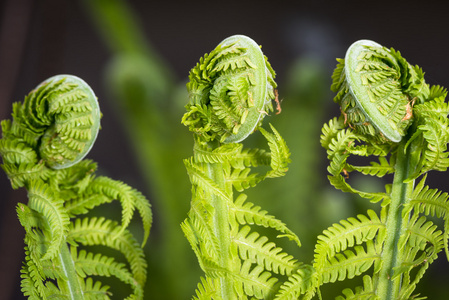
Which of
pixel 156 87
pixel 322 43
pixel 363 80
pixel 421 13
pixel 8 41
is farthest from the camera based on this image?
pixel 322 43

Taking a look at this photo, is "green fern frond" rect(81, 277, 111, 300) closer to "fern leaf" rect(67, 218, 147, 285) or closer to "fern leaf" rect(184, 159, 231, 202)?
"fern leaf" rect(67, 218, 147, 285)

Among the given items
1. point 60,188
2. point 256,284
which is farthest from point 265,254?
point 60,188

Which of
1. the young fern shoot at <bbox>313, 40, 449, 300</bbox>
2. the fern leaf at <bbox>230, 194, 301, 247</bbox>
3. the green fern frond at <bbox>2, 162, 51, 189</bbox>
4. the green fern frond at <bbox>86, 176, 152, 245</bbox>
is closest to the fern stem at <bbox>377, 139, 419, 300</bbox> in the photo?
the young fern shoot at <bbox>313, 40, 449, 300</bbox>

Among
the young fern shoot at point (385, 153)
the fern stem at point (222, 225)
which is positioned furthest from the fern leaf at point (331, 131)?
the fern stem at point (222, 225)

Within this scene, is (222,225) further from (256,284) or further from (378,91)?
(378,91)

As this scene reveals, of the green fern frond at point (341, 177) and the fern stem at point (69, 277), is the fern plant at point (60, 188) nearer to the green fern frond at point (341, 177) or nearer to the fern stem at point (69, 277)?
the fern stem at point (69, 277)

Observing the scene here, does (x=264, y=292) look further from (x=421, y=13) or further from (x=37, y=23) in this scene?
(x=37, y=23)

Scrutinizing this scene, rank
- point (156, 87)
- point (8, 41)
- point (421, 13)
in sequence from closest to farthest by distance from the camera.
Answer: point (156, 87) → point (8, 41) → point (421, 13)

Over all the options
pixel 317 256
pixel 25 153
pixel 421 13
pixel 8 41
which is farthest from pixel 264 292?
pixel 421 13
